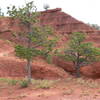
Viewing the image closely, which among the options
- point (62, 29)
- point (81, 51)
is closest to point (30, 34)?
point (81, 51)

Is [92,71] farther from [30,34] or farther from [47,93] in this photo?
[47,93]

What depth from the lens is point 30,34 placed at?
56.3 ft

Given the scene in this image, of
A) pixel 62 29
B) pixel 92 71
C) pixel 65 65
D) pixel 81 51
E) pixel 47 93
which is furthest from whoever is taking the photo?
pixel 62 29

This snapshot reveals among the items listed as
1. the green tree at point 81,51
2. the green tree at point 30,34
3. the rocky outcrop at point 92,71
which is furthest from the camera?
the rocky outcrop at point 92,71

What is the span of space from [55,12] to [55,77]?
24.1 meters

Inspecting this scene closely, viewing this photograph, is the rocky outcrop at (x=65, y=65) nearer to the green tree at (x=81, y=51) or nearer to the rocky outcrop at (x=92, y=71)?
the rocky outcrop at (x=92, y=71)

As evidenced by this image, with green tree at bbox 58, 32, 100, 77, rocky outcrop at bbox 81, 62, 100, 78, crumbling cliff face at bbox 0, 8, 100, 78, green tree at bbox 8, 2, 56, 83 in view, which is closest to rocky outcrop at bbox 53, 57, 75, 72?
crumbling cliff face at bbox 0, 8, 100, 78

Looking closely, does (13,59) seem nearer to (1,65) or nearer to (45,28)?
(1,65)

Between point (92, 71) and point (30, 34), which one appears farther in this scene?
point (92, 71)

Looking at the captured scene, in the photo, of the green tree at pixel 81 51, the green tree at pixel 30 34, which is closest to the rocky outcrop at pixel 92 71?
the green tree at pixel 81 51

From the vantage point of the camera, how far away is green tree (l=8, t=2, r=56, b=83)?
16.7 metres

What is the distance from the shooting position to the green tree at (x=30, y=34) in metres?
16.7

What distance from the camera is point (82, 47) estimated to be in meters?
24.2

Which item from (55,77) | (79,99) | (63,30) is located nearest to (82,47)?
(55,77)
